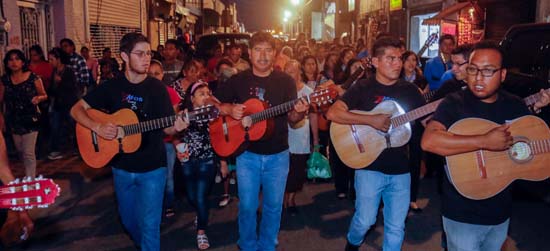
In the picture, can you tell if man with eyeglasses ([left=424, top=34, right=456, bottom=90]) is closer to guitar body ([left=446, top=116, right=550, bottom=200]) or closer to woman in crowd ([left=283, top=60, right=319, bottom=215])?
woman in crowd ([left=283, top=60, right=319, bottom=215])

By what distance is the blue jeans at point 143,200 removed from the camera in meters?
4.39

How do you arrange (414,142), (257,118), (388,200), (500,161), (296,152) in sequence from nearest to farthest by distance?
(500,161)
(388,200)
(257,118)
(296,152)
(414,142)

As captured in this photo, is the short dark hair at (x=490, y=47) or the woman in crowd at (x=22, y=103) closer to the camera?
the short dark hair at (x=490, y=47)

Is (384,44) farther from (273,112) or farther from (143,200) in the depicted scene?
(143,200)

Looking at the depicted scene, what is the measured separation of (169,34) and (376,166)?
81.8ft

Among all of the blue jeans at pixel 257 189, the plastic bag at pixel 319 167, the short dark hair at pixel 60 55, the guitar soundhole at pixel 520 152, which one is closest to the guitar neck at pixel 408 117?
the blue jeans at pixel 257 189

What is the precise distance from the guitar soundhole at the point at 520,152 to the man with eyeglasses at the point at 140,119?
247cm

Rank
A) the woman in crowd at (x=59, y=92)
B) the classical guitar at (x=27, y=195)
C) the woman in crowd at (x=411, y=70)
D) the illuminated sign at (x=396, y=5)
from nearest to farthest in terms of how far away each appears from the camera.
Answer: the classical guitar at (x=27, y=195) < the woman in crowd at (x=411, y=70) < the woman in crowd at (x=59, y=92) < the illuminated sign at (x=396, y=5)

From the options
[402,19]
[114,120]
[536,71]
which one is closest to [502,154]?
[114,120]

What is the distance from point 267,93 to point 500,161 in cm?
220

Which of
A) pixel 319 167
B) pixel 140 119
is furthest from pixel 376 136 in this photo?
pixel 319 167

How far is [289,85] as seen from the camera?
4.91 metres

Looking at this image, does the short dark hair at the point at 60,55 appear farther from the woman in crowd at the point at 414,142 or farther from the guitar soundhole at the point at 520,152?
the guitar soundhole at the point at 520,152

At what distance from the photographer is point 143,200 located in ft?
14.4
